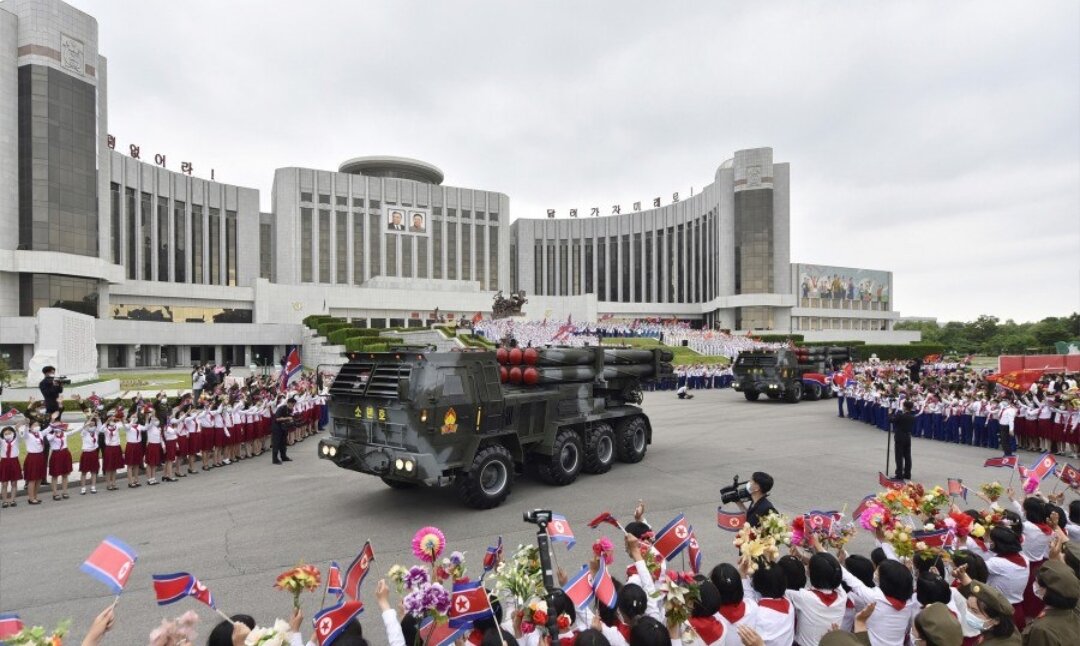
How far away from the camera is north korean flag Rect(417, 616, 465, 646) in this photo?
10.7 ft

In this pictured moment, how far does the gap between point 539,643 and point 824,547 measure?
296 centimetres

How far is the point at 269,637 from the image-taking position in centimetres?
274

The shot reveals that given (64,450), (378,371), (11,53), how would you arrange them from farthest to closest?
(11,53) < (64,450) < (378,371)

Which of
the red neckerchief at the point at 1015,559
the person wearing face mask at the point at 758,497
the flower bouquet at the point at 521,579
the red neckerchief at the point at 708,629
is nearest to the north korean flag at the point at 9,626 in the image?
the flower bouquet at the point at 521,579

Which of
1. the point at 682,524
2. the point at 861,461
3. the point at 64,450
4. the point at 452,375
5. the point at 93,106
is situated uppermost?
the point at 93,106

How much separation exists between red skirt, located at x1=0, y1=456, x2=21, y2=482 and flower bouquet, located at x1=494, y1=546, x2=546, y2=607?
10747mm

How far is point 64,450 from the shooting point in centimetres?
1023

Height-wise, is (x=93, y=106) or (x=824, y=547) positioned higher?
(x=93, y=106)

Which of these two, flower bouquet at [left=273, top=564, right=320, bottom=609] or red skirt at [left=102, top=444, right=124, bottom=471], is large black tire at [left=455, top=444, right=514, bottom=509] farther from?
red skirt at [left=102, top=444, right=124, bottom=471]

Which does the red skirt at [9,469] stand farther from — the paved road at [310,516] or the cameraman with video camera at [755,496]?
the cameraman with video camera at [755,496]

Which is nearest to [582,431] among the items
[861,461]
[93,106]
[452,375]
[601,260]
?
[452,375]

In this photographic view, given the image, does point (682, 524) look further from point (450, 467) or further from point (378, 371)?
point (378, 371)

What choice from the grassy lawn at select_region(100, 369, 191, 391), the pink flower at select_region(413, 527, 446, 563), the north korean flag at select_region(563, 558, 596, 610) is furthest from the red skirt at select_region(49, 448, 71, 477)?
the grassy lawn at select_region(100, 369, 191, 391)

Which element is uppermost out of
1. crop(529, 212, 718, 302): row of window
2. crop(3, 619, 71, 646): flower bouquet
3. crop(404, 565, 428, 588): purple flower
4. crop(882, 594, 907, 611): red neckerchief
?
crop(529, 212, 718, 302): row of window
